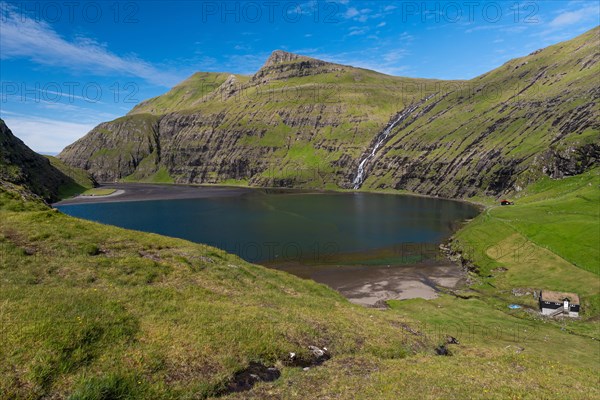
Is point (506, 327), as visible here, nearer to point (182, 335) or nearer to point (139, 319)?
point (182, 335)

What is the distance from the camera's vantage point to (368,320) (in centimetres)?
2877

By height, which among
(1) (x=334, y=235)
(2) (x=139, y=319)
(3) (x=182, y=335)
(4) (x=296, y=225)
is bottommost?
(1) (x=334, y=235)

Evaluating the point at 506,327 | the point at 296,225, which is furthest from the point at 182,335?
the point at 296,225

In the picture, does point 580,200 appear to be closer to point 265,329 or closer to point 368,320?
point 368,320

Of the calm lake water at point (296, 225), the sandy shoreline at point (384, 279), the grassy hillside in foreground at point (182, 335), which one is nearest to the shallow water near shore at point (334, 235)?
the sandy shoreline at point (384, 279)

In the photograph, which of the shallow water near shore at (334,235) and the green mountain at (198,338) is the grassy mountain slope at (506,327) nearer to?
the green mountain at (198,338)

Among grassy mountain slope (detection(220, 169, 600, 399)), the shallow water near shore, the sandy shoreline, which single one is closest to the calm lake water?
the shallow water near shore

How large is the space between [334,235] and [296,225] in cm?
2113

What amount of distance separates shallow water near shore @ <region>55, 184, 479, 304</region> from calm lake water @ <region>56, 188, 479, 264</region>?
0.33m

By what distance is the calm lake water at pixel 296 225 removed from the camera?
343 ft

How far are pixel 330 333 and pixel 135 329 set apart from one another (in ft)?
41.3

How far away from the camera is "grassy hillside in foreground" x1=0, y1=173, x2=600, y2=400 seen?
47.0 ft

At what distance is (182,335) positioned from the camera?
58.5ft

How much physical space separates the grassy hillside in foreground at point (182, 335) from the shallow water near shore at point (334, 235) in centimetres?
4241
